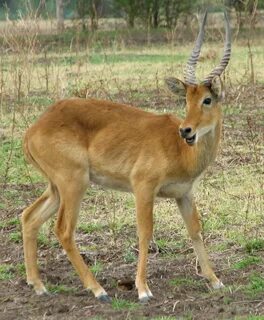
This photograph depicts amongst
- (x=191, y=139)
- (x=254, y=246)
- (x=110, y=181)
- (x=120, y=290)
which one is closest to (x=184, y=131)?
(x=191, y=139)

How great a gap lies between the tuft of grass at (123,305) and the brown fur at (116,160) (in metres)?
0.13

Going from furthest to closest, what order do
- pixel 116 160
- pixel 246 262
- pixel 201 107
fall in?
pixel 246 262 → pixel 116 160 → pixel 201 107

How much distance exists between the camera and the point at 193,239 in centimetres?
738

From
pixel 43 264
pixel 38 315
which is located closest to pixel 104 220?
pixel 43 264

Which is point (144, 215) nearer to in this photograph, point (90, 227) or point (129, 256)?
point (129, 256)

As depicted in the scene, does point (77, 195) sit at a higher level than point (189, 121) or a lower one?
lower

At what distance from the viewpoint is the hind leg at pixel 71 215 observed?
7.05m

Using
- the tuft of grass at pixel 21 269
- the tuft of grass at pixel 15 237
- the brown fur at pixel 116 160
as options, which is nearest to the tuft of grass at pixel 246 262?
the brown fur at pixel 116 160

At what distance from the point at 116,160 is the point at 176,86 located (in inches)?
29.3

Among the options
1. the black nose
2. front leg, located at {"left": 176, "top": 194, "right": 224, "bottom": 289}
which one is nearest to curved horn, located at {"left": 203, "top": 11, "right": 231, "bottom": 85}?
the black nose

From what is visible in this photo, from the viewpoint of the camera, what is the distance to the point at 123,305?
668cm

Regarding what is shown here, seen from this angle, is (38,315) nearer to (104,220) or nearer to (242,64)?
(104,220)

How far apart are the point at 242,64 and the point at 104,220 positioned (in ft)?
41.6

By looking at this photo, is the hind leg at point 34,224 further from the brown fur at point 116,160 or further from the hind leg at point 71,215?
the hind leg at point 71,215
